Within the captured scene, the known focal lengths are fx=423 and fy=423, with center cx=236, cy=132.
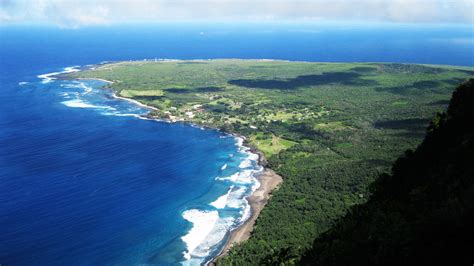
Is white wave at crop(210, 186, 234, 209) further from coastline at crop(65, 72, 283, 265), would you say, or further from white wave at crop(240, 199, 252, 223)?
coastline at crop(65, 72, 283, 265)

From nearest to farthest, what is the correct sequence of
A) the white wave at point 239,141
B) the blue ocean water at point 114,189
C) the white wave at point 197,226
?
the blue ocean water at point 114,189 < the white wave at point 197,226 < the white wave at point 239,141

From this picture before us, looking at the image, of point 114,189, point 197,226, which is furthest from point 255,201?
point 114,189

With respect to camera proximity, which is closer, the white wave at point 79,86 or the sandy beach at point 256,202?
the sandy beach at point 256,202

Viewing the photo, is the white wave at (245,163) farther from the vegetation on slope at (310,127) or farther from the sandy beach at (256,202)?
the sandy beach at (256,202)

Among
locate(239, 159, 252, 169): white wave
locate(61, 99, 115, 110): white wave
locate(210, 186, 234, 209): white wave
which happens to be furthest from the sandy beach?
locate(61, 99, 115, 110): white wave

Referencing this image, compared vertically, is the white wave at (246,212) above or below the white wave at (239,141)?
below

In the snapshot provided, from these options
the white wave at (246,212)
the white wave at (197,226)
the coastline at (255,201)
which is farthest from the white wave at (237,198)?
the white wave at (197,226)
